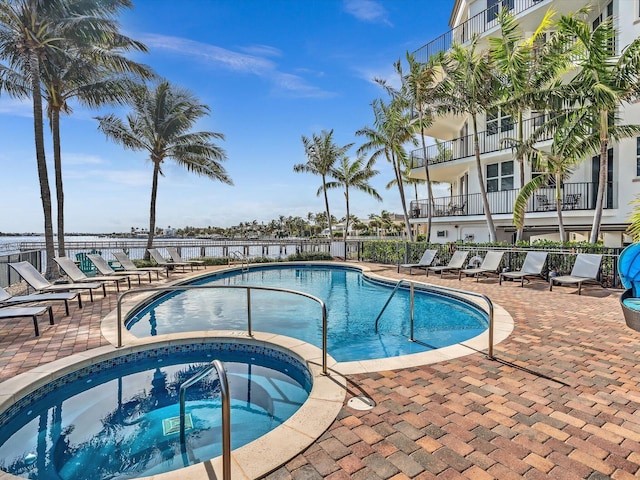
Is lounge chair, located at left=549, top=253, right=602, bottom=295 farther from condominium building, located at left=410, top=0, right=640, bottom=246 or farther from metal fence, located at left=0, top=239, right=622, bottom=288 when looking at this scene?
condominium building, located at left=410, top=0, right=640, bottom=246

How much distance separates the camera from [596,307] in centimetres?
755

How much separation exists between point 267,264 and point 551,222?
13.6 metres

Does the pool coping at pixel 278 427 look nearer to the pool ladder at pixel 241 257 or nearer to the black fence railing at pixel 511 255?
the black fence railing at pixel 511 255

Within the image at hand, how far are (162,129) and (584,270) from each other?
18746 millimetres

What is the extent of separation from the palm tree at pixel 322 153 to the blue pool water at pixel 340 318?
13.3 m

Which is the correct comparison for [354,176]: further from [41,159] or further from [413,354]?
[413,354]

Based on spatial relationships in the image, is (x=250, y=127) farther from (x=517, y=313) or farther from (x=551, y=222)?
(x=517, y=313)

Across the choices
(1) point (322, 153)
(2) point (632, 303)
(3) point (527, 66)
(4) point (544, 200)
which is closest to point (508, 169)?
(4) point (544, 200)

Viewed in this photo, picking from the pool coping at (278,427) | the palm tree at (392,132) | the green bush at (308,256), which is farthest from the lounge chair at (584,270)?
the green bush at (308,256)

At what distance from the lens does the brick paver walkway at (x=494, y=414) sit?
2455 mm

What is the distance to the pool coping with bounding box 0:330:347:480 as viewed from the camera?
246cm

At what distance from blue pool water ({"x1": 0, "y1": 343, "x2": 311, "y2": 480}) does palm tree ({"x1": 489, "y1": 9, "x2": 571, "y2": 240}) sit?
12.8 meters

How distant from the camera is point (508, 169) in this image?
57.3 ft

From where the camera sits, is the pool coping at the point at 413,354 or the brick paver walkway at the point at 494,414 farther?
the pool coping at the point at 413,354
